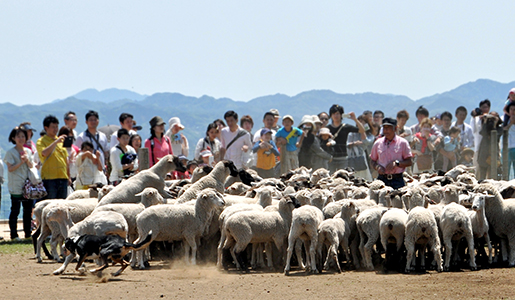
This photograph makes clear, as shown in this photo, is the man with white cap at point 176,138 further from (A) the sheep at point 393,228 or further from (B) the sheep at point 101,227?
(A) the sheep at point 393,228

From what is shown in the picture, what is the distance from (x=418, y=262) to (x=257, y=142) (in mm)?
6671

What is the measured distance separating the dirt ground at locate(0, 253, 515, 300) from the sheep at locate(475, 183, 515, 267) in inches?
26.8

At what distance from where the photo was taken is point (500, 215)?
10570 millimetres

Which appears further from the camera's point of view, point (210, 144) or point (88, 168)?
point (210, 144)

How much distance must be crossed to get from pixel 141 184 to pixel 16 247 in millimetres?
3304

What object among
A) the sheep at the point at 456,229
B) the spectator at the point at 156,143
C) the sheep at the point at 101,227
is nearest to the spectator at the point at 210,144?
the spectator at the point at 156,143

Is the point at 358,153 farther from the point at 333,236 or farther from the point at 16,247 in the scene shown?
the point at 16,247

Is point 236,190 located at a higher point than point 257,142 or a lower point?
lower

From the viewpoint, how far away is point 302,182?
13.7 meters

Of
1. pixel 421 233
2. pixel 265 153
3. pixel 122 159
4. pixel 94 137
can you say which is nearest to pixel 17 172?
pixel 94 137

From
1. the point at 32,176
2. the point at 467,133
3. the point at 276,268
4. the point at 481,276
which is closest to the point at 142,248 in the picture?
the point at 276,268

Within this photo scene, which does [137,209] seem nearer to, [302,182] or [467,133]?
[302,182]

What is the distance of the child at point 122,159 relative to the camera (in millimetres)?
14977

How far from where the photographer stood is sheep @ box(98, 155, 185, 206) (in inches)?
485
